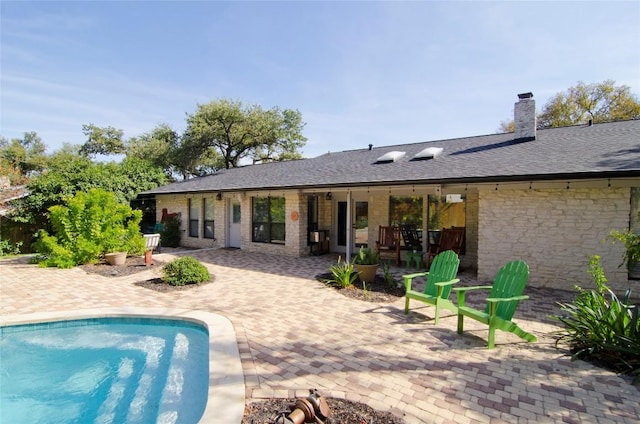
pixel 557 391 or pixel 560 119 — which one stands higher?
pixel 560 119

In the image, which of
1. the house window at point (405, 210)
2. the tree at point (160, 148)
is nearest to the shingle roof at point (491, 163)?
the house window at point (405, 210)

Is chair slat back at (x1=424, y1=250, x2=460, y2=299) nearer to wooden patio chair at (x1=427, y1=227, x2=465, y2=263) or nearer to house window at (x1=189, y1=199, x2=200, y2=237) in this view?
wooden patio chair at (x1=427, y1=227, x2=465, y2=263)

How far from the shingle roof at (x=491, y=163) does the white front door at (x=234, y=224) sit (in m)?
1.02

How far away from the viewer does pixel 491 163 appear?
8.10m

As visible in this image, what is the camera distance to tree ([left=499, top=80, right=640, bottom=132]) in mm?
22000

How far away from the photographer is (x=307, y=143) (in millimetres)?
29641

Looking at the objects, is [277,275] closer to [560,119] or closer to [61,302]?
[61,302]

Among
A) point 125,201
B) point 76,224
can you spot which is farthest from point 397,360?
point 125,201

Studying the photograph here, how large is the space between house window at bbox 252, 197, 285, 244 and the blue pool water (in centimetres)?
702

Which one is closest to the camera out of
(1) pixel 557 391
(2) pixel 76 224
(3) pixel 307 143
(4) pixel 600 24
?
(1) pixel 557 391

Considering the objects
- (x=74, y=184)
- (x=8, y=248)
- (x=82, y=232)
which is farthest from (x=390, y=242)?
(x=8, y=248)

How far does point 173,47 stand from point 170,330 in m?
11.6

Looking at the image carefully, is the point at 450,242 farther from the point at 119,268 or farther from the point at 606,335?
the point at 119,268

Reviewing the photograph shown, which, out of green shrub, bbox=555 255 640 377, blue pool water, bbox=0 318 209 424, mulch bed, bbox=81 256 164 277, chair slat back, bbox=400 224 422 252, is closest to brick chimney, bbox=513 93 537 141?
chair slat back, bbox=400 224 422 252
